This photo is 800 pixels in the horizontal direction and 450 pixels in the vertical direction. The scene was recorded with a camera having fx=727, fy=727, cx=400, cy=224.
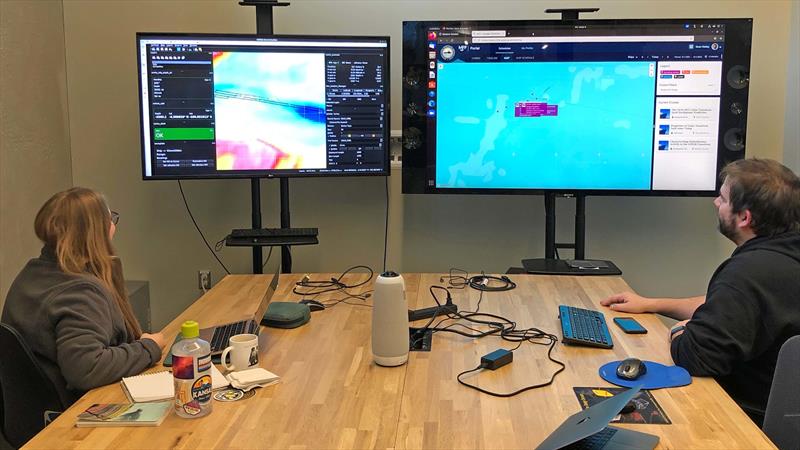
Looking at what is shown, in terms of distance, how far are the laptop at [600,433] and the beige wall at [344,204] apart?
2397 mm

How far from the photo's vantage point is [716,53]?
10.9 ft

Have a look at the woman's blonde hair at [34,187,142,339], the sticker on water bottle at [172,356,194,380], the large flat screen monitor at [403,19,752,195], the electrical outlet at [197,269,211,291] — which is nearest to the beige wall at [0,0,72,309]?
the electrical outlet at [197,269,211,291]

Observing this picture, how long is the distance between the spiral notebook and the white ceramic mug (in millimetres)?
47

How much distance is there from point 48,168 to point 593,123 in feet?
9.06

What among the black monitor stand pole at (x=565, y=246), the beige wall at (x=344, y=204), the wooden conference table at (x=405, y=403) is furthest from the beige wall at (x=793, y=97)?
the wooden conference table at (x=405, y=403)

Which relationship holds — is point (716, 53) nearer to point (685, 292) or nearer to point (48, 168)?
point (685, 292)

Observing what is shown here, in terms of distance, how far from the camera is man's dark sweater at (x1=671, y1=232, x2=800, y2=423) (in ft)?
6.17

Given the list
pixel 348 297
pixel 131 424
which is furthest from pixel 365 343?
pixel 131 424

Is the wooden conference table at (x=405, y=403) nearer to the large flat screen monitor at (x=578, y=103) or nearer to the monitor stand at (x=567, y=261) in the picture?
the monitor stand at (x=567, y=261)

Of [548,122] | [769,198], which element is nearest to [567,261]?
[548,122]

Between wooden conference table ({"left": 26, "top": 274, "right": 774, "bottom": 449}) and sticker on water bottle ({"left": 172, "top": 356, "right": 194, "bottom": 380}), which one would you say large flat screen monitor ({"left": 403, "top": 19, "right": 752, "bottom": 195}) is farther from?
sticker on water bottle ({"left": 172, "top": 356, "right": 194, "bottom": 380})

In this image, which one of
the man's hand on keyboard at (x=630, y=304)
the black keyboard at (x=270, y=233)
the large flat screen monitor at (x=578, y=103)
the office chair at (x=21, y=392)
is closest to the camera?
the office chair at (x=21, y=392)

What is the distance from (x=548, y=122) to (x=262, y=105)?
1.35 meters

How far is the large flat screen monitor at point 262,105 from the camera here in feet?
11.0
